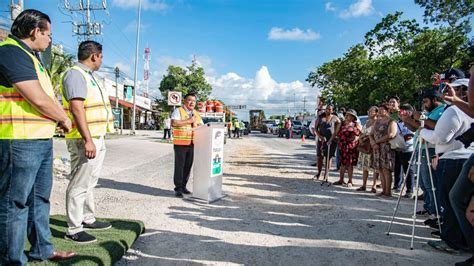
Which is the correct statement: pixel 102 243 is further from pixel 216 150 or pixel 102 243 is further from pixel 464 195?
pixel 464 195

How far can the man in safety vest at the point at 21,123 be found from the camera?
247 centimetres

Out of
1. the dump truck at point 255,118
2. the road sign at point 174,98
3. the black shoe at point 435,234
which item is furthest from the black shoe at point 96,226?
the dump truck at point 255,118

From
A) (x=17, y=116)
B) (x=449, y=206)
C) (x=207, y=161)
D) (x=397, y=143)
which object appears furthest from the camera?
(x=397, y=143)

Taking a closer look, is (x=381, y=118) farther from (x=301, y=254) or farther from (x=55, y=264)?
(x=55, y=264)

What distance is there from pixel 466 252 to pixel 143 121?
56.9 metres

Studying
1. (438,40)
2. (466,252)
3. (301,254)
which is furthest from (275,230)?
(438,40)

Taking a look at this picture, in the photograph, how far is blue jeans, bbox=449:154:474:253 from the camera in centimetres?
295

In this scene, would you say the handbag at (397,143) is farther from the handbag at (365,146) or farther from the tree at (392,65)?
the tree at (392,65)

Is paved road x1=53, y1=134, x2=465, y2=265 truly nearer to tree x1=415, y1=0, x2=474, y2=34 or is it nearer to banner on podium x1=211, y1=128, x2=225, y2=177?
banner on podium x1=211, y1=128, x2=225, y2=177

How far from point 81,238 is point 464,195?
3680 millimetres

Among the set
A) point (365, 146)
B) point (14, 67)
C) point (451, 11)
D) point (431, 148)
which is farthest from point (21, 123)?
point (451, 11)

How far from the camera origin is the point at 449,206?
3695 mm

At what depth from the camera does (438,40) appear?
71.4 feet

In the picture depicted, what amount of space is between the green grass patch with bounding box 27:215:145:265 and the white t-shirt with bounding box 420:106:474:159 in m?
3.58
